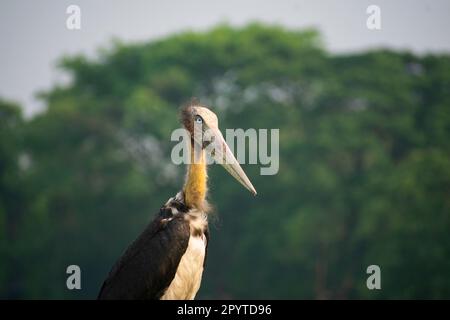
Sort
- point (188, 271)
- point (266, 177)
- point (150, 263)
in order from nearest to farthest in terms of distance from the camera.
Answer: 1. point (150, 263)
2. point (188, 271)
3. point (266, 177)

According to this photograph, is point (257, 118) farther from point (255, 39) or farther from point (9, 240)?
point (9, 240)

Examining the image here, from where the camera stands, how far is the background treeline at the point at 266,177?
141 ft

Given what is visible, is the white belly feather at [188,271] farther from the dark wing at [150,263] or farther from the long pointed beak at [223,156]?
the long pointed beak at [223,156]

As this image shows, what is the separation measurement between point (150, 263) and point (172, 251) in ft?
0.90

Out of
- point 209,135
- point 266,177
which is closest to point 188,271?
point 209,135

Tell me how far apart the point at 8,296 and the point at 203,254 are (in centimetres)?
4289

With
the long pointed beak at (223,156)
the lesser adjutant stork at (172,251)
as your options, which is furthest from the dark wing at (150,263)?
the long pointed beak at (223,156)

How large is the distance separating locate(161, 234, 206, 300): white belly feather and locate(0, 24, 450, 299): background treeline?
2891cm

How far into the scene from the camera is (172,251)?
A: 33.5ft

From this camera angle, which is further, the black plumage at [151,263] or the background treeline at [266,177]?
the background treeline at [266,177]

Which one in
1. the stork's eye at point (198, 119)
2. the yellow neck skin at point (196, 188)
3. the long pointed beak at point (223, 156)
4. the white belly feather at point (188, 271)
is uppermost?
the stork's eye at point (198, 119)

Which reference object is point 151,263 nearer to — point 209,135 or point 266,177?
point 209,135

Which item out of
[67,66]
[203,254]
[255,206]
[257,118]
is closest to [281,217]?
[255,206]

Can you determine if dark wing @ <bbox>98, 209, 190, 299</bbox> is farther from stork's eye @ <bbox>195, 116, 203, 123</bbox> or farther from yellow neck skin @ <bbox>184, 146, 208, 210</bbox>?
stork's eye @ <bbox>195, 116, 203, 123</bbox>
